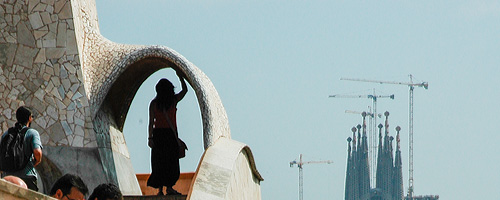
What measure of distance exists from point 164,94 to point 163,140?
0.45m

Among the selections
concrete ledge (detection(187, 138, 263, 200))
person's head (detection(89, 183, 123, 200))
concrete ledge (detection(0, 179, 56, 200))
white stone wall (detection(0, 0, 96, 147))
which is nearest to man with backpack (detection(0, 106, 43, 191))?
concrete ledge (detection(187, 138, 263, 200))

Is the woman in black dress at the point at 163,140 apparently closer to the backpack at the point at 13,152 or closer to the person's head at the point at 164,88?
the person's head at the point at 164,88

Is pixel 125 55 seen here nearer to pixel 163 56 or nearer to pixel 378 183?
pixel 163 56

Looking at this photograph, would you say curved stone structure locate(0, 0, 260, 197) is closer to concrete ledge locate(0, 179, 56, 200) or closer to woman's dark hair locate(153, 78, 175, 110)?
woman's dark hair locate(153, 78, 175, 110)

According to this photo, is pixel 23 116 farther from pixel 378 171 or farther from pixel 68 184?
pixel 378 171

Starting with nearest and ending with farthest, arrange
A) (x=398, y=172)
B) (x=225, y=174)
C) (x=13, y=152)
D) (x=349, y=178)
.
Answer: (x=13, y=152) < (x=225, y=174) < (x=398, y=172) < (x=349, y=178)

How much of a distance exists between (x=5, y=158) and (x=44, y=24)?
6.03 meters

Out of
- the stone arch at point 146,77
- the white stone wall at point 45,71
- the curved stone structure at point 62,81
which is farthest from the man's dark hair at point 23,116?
the white stone wall at point 45,71

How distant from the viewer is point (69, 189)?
643 centimetres

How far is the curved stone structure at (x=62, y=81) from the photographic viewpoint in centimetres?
1378

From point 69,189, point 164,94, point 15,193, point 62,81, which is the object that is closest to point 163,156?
point 164,94

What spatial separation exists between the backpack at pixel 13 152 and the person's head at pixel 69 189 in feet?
5.56

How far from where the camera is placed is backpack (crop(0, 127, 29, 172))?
8086mm

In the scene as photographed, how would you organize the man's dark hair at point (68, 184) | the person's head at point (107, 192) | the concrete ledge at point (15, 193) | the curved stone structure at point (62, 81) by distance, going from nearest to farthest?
the concrete ledge at point (15, 193) < the person's head at point (107, 192) < the man's dark hair at point (68, 184) < the curved stone structure at point (62, 81)
